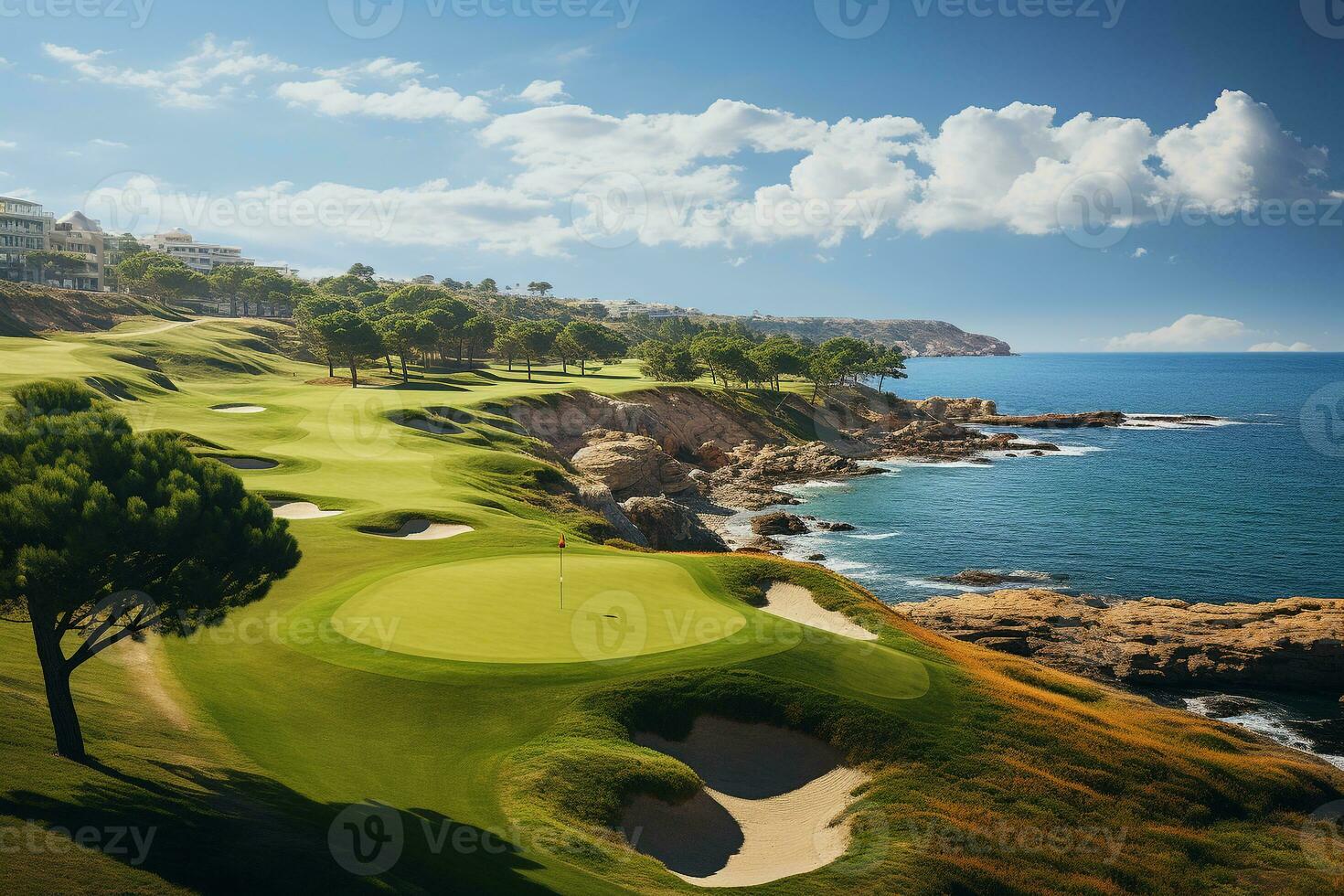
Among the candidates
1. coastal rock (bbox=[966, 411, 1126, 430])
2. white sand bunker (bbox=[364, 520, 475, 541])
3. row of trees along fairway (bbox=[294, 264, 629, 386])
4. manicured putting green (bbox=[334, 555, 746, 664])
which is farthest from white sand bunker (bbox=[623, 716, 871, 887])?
coastal rock (bbox=[966, 411, 1126, 430])

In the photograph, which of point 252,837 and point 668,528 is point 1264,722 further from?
point 252,837

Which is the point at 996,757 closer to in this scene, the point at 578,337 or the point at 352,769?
the point at 352,769

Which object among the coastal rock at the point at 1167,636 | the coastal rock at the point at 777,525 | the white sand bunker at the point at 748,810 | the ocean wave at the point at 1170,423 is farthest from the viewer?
the ocean wave at the point at 1170,423

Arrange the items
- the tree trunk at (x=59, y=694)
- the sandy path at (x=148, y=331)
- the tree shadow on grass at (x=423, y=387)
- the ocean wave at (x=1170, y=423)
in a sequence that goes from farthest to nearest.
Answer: the ocean wave at (x=1170, y=423), the sandy path at (x=148, y=331), the tree shadow on grass at (x=423, y=387), the tree trunk at (x=59, y=694)

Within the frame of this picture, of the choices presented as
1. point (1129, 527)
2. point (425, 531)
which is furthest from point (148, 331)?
point (1129, 527)

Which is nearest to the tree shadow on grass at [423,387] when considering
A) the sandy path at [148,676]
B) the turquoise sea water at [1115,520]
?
the turquoise sea water at [1115,520]

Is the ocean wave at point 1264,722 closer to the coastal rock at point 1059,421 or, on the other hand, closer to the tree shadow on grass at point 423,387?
the tree shadow on grass at point 423,387

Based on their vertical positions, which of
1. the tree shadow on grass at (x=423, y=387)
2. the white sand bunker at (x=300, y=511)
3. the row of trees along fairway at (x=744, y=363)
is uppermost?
the row of trees along fairway at (x=744, y=363)

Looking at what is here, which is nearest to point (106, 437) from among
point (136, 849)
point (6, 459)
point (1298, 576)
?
point (6, 459)
